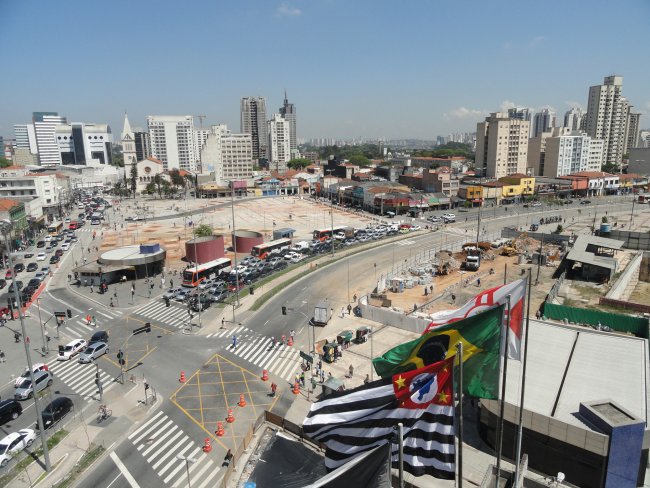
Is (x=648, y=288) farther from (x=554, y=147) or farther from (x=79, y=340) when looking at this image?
(x=554, y=147)

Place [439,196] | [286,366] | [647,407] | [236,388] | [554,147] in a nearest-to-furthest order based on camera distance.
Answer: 1. [647,407]
2. [236,388]
3. [286,366]
4. [439,196]
5. [554,147]

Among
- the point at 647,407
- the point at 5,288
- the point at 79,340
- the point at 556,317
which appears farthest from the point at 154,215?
the point at 647,407

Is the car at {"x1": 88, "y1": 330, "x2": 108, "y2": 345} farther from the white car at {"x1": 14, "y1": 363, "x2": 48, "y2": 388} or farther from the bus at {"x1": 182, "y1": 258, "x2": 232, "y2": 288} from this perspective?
the bus at {"x1": 182, "y1": 258, "x2": 232, "y2": 288}

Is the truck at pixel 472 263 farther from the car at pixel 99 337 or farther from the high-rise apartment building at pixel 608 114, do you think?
the high-rise apartment building at pixel 608 114

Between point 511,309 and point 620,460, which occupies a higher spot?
point 511,309

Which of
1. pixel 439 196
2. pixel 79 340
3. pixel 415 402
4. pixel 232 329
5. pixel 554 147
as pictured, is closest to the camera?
pixel 415 402

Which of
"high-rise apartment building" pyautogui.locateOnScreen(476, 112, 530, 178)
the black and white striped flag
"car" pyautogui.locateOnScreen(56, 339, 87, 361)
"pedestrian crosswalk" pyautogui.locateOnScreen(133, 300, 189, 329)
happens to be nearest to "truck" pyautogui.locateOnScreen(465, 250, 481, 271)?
"pedestrian crosswalk" pyautogui.locateOnScreen(133, 300, 189, 329)

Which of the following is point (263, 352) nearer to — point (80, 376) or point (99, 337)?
point (80, 376)
